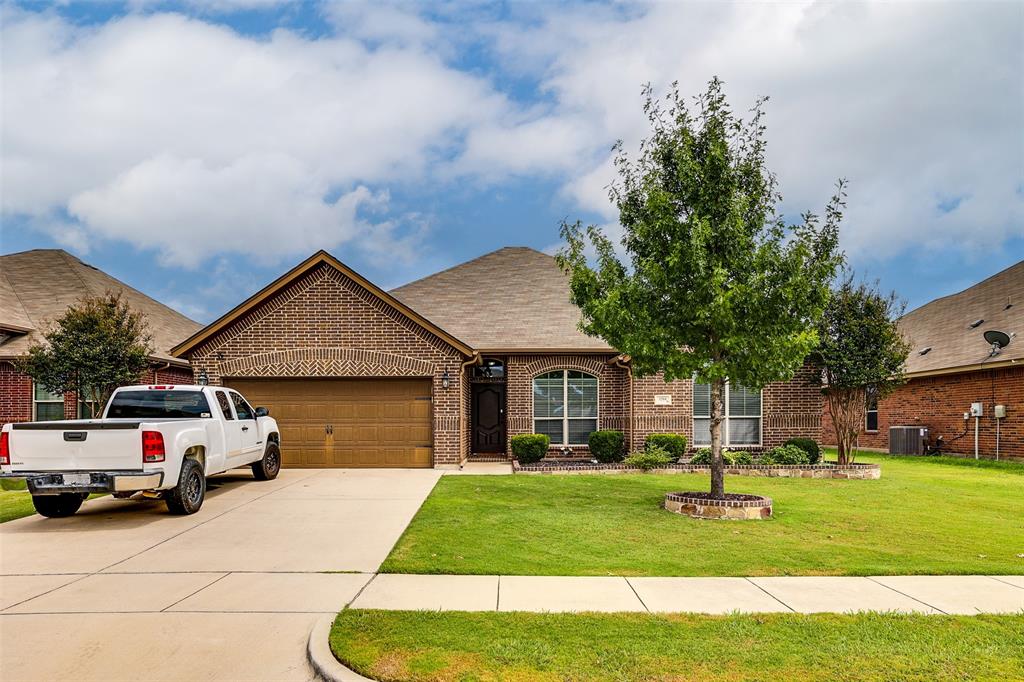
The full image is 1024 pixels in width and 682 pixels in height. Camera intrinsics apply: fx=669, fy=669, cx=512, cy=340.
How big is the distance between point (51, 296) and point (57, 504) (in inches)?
573

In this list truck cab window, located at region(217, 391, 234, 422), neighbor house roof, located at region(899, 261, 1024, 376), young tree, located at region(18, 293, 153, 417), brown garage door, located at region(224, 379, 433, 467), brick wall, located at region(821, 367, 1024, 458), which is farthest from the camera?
neighbor house roof, located at region(899, 261, 1024, 376)

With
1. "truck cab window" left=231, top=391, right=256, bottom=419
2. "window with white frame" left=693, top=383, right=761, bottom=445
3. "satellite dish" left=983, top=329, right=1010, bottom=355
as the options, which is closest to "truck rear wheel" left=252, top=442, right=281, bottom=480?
"truck cab window" left=231, top=391, right=256, bottom=419

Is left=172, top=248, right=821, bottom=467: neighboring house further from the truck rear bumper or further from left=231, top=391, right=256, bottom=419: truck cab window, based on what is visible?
the truck rear bumper

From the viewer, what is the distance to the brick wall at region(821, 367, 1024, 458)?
19312 mm

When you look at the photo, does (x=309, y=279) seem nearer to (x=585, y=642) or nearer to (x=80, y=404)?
(x=80, y=404)

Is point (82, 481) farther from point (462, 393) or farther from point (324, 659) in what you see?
point (462, 393)

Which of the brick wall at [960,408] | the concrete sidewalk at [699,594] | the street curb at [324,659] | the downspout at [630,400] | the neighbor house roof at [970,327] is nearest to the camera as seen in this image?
the street curb at [324,659]

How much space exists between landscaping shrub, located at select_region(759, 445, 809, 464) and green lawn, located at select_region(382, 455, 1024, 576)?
2.11m

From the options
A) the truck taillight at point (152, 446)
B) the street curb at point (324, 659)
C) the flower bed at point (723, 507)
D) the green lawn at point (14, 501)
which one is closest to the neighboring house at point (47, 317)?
the green lawn at point (14, 501)

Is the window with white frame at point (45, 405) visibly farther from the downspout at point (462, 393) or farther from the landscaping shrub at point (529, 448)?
the landscaping shrub at point (529, 448)

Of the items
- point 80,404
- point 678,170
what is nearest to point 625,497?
point 678,170

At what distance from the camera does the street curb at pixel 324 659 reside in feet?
14.2

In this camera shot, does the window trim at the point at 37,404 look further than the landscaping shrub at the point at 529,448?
Yes

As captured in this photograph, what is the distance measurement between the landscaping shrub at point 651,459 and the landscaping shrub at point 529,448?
232 centimetres
